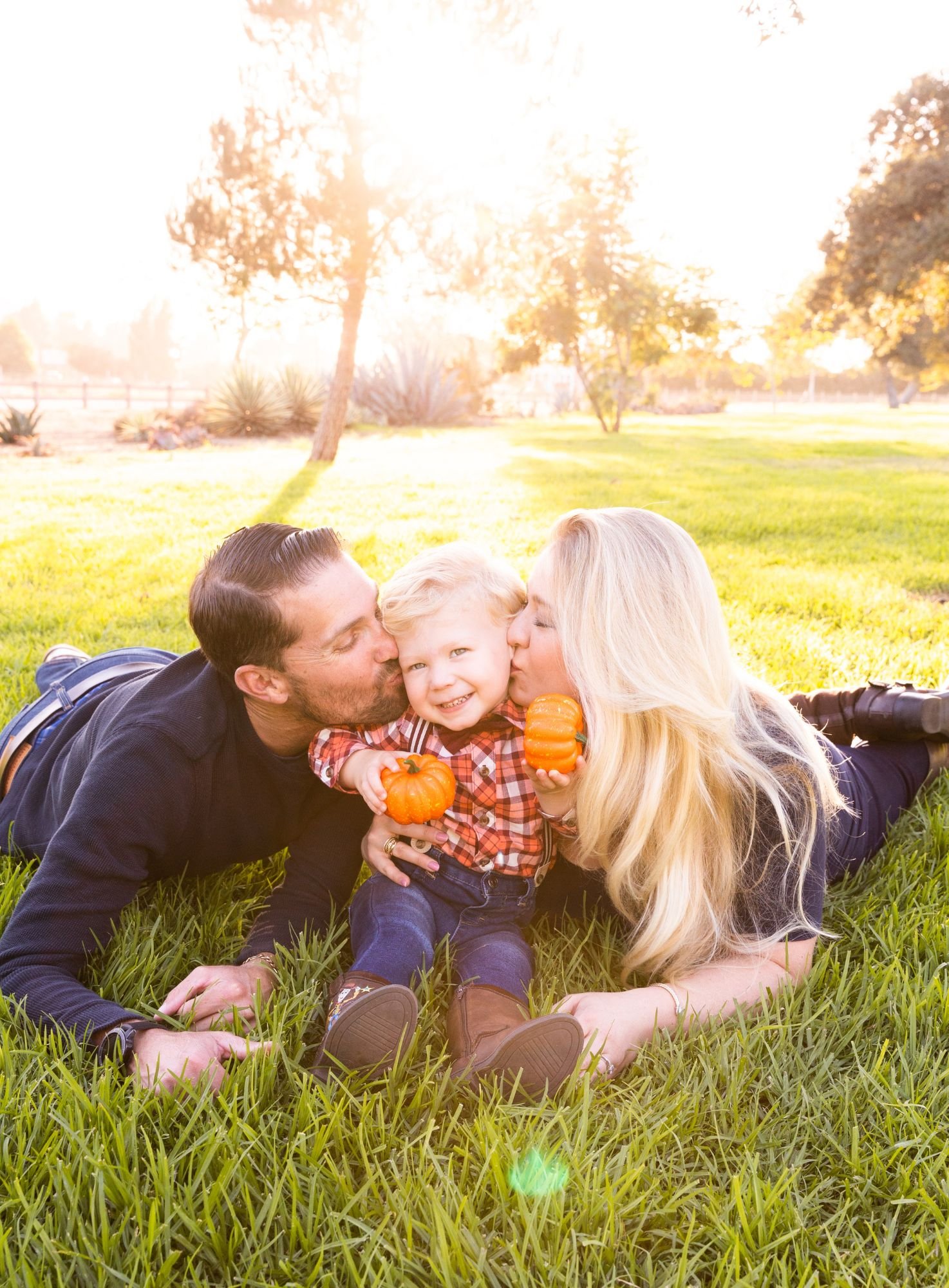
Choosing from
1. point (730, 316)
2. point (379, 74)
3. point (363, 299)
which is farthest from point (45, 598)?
point (730, 316)

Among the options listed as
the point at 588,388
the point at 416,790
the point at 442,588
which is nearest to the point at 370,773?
the point at 416,790

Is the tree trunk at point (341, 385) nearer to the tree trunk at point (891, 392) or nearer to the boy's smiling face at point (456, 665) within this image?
the boy's smiling face at point (456, 665)

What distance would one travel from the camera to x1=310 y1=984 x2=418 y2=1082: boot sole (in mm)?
1938

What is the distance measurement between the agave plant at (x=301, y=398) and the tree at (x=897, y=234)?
13101 mm

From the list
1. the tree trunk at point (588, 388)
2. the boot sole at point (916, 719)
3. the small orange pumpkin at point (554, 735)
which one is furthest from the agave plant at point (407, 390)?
the small orange pumpkin at point (554, 735)

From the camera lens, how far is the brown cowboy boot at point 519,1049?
6.20 feet

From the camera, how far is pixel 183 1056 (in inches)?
76.3

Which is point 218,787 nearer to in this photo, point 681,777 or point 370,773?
point 370,773

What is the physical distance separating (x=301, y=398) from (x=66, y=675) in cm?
2223

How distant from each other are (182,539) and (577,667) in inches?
→ 263

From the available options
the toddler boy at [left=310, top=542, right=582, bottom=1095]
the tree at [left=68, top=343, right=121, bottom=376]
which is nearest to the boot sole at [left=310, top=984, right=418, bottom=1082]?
the toddler boy at [left=310, top=542, right=582, bottom=1095]

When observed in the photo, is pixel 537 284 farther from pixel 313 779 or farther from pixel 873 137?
pixel 313 779

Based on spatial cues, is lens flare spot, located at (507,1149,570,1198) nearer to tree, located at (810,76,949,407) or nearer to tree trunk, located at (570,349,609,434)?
tree, located at (810,76,949,407)

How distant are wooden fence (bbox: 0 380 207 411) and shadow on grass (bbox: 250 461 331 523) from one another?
1931 centimetres
